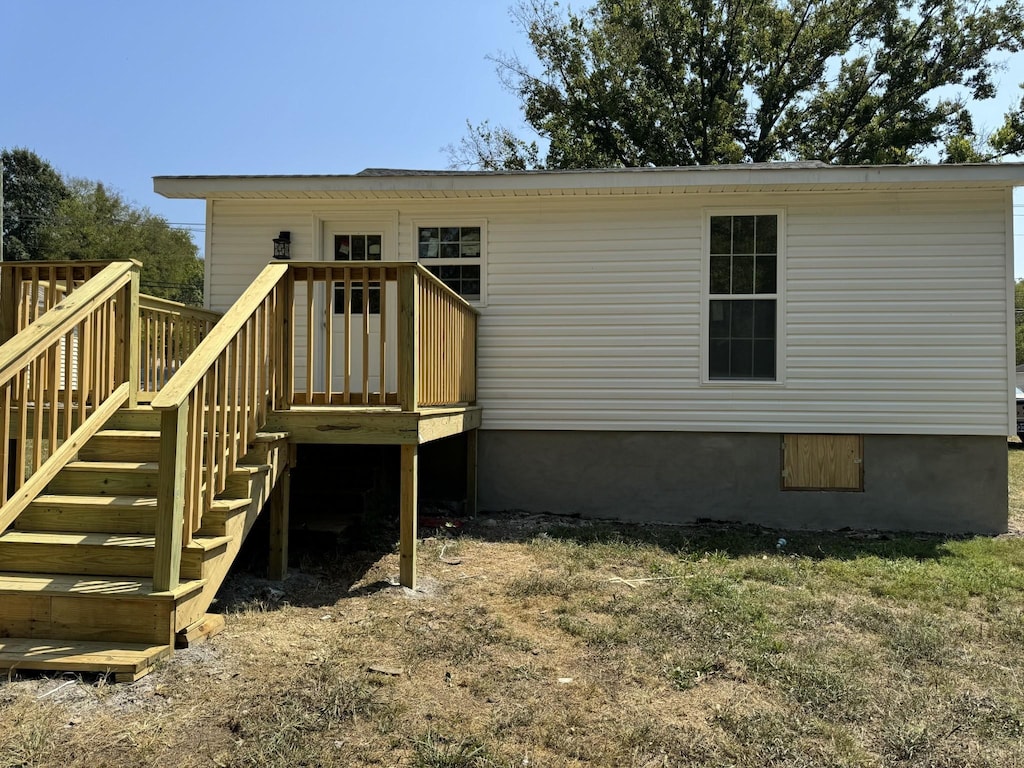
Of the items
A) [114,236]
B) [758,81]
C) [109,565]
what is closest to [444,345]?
[109,565]

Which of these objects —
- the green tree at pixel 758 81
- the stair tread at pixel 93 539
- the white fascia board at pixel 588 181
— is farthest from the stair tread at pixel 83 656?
the green tree at pixel 758 81

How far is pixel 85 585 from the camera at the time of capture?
3201 millimetres

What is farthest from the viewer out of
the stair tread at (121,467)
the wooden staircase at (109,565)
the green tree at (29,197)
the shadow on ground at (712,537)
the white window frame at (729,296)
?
the green tree at (29,197)

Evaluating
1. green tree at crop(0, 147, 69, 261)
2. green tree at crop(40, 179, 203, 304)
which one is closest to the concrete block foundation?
green tree at crop(40, 179, 203, 304)

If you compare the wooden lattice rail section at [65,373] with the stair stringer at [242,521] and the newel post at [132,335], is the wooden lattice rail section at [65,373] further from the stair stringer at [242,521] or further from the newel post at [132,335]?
the stair stringer at [242,521]

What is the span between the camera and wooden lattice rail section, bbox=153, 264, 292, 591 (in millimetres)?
3104

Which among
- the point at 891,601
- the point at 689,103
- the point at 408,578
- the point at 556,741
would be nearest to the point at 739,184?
the point at 891,601

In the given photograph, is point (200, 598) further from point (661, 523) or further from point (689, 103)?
point (689, 103)

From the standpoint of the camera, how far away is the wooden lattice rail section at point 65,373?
348 cm

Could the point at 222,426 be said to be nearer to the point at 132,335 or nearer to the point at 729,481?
the point at 132,335

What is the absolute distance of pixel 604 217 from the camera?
701 centimetres

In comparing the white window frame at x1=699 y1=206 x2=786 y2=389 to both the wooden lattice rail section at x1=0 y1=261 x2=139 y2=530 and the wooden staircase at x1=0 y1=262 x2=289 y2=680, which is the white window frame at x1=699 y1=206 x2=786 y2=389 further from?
the wooden lattice rail section at x1=0 y1=261 x2=139 y2=530

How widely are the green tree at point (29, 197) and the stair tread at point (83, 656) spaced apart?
40760mm

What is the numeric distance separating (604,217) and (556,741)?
5491mm
